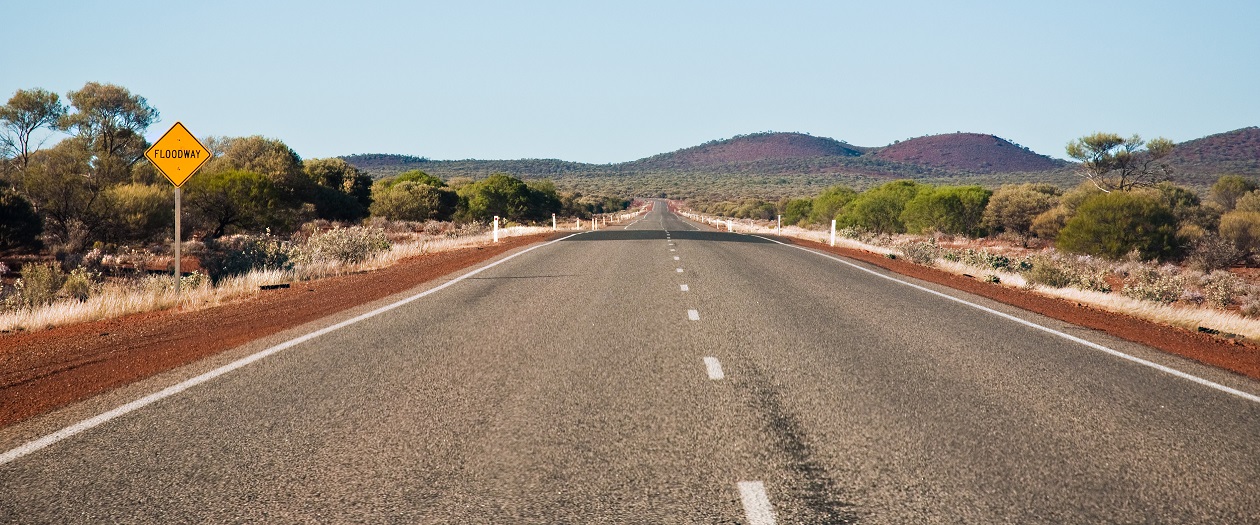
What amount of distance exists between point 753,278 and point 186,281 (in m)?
10.1

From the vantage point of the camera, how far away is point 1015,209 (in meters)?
47.6

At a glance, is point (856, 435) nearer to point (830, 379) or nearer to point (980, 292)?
point (830, 379)

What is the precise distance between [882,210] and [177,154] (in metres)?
44.1

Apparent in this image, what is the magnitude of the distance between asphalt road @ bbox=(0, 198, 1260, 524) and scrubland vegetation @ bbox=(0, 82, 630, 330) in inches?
277

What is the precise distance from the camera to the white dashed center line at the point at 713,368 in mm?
7232

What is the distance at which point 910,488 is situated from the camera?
4.45 m

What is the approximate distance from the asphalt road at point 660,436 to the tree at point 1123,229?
90.1ft

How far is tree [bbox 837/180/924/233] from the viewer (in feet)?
171

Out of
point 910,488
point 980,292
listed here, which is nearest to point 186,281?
point 980,292

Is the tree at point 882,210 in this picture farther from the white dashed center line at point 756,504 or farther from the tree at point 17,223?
the white dashed center line at point 756,504

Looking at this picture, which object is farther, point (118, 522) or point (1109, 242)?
point (1109, 242)

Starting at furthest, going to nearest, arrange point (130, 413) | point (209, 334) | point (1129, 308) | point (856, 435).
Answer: point (1129, 308) → point (209, 334) → point (130, 413) → point (856, 435)

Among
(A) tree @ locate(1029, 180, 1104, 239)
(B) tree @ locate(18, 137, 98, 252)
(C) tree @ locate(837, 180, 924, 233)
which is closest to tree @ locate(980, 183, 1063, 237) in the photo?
(A) tree @ locate(1029, 180, 1104, 239)

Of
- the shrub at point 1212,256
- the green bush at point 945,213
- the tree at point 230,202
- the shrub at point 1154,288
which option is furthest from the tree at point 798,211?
the shrub at point 1154,288
